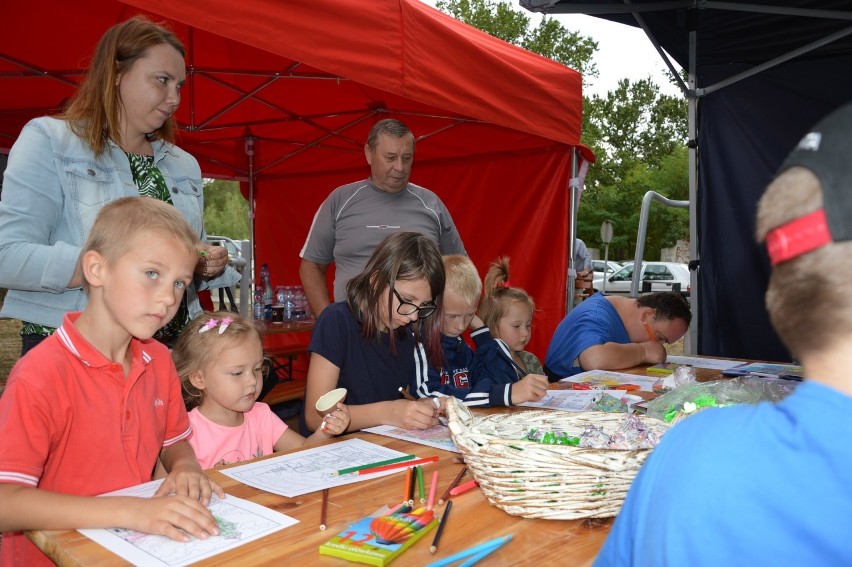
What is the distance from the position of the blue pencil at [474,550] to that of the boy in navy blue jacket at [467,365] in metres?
1.00

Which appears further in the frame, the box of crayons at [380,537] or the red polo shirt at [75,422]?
the red polo shirt at [75,422]

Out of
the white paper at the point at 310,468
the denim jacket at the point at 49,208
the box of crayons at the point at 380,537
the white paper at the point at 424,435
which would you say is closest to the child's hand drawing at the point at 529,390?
the white paper at the point at 424,435

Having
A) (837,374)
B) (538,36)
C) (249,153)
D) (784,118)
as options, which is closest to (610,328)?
(784,118)

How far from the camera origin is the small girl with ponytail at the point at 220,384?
1.85 m

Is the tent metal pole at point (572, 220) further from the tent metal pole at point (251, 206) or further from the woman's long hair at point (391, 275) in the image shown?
the tent metal pole at point (251, 206)

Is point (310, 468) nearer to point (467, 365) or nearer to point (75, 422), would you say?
point (75, 422)

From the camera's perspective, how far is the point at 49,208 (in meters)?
1.71

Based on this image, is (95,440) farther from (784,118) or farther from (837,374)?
(784,118)

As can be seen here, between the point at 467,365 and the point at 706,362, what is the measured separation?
1370 mm

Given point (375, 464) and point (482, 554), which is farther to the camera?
point (375, 464)

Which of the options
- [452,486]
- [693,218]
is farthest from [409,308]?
[693,218]

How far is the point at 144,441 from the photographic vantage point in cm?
140

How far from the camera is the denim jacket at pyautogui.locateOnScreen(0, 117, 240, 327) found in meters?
1.58

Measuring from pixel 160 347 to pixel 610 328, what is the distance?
230 cm
